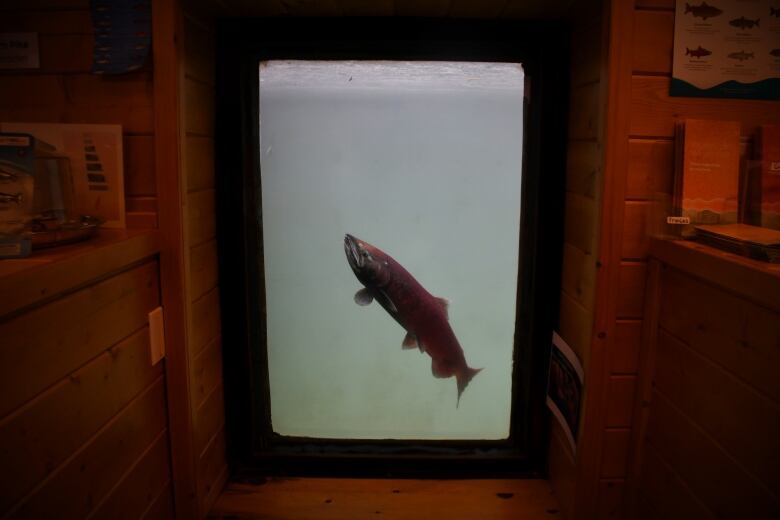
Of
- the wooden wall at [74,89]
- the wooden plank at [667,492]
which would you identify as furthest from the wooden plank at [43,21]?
the wooden plank at [667,492]

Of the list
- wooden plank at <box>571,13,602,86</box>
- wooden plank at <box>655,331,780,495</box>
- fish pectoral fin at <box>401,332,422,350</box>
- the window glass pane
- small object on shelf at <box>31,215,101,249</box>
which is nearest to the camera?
wooden plank at <box>655,331,780,495</box>

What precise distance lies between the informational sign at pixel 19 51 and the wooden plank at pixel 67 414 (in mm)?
703

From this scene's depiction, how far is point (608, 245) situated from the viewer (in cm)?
120

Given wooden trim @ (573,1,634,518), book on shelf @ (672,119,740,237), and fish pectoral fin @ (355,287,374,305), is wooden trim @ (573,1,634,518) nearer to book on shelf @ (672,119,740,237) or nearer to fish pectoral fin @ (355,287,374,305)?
book on shelf @ (672,119,740,237)

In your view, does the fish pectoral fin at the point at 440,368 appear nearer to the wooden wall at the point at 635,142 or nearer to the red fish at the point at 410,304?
the red fish at the point at 410,304

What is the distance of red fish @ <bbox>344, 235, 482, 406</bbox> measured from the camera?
154 cm

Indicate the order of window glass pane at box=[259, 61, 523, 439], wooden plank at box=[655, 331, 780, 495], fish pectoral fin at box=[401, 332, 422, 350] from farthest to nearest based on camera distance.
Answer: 1. fish pectoral fin at box=[401, 332, 422, 350]
2. window glass pane at box=[259, 61, 523, 439]
3. wooden plank at box=[655, 331, 780, 495]

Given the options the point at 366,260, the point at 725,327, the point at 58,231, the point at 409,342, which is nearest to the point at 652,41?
the point at 725,327

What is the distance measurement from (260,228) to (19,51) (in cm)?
71

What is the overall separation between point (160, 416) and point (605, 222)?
1172 millimetres

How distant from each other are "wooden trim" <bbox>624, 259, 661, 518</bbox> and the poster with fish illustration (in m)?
0.44

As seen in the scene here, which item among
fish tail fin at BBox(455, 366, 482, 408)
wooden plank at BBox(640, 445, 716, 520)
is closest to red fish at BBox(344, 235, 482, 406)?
fish tail fin at BBox(455, 366, 482, 408)

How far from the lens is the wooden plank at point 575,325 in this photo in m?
1.28

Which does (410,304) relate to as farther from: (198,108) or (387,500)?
(198,108)
